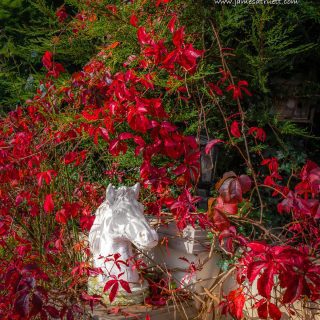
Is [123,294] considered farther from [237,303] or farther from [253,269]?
[253,269]

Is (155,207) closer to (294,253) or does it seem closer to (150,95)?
(150,95)

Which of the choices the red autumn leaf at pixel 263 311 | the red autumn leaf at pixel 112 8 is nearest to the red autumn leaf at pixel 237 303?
→ the red autumn leaf at pixel 263 311

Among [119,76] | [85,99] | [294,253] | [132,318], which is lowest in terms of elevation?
[132,318]

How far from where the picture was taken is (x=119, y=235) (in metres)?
2.40

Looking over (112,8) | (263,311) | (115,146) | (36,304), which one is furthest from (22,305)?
(112,8)

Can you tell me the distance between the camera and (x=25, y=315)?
1652mm

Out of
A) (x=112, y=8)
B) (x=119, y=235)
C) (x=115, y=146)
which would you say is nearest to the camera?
(x=119, y=235)

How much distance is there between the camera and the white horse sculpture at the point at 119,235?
2.37 metres

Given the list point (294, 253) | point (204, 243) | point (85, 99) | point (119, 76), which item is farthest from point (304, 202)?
point (85, 99)

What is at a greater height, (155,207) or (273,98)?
(273,98)

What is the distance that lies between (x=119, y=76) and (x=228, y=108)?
1331mm

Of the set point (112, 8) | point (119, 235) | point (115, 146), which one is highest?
point (112, 8)

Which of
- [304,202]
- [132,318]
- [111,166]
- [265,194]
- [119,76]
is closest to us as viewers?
[304,202]

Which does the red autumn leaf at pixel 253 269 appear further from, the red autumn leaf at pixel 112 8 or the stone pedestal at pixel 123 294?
the red autumn leaf at pixel 112 8
